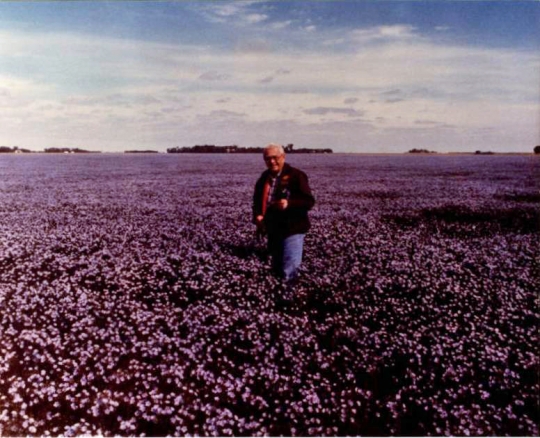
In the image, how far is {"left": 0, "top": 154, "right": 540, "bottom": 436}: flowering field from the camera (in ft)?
17.2

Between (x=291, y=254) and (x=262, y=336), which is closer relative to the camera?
(x=262, y=336)

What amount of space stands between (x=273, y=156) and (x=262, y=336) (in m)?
2.92

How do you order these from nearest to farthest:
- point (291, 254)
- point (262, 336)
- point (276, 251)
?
point (262, 336), point (291, 254), point (276, 251)

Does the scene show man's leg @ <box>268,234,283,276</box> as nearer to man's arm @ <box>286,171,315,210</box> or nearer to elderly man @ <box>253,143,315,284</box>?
elderly man @ <box>253,143,315,284</box>

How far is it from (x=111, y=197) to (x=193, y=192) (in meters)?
5.19

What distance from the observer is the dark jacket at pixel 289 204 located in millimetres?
7688

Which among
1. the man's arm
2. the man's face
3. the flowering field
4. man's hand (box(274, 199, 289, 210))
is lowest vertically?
the flowering field

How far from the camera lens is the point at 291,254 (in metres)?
8.16

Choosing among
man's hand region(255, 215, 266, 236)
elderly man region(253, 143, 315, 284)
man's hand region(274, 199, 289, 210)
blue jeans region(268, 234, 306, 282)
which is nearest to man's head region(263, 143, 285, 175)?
elderly man region(253, 143, 315, 284)

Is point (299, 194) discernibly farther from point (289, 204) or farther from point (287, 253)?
point (287, 253)

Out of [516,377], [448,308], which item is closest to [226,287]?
[448,308]

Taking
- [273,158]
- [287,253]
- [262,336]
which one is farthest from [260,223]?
[262,336]

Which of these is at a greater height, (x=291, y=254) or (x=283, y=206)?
(x=283, y=206)

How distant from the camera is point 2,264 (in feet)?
36.0
